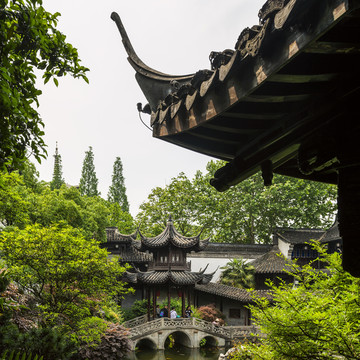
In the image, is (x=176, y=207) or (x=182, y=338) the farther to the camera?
(x=176, y=207)

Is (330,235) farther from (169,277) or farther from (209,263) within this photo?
(169,277)

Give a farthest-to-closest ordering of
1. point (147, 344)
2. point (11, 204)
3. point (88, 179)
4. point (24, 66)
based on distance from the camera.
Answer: point (88, 179), point (147, 344), point (11, 204), point (24, 66)

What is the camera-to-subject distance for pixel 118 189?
132 feet

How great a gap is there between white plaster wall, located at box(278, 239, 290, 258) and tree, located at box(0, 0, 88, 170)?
2265 cm

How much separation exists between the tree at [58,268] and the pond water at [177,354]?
29.2 ft

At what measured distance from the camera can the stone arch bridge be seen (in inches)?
703

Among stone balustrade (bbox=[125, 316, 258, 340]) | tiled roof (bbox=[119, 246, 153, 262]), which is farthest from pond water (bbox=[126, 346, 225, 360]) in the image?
tiled roof (bbox=[119, 246, 153, 262])

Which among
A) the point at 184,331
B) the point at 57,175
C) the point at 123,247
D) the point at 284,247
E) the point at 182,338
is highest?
the point at 57,175

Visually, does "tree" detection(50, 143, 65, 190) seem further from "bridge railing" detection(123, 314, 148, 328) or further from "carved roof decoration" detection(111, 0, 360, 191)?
"carved roof decoration" detection(111, 0, 360, 191)

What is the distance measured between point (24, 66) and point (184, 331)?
59.0ft

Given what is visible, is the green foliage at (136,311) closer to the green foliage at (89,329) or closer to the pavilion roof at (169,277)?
the pavilion roof at (169,277)

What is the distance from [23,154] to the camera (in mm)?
2621

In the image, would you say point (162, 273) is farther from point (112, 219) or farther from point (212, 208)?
point (112, 219)

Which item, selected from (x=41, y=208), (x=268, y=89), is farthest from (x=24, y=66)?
(x=41, y=208)
